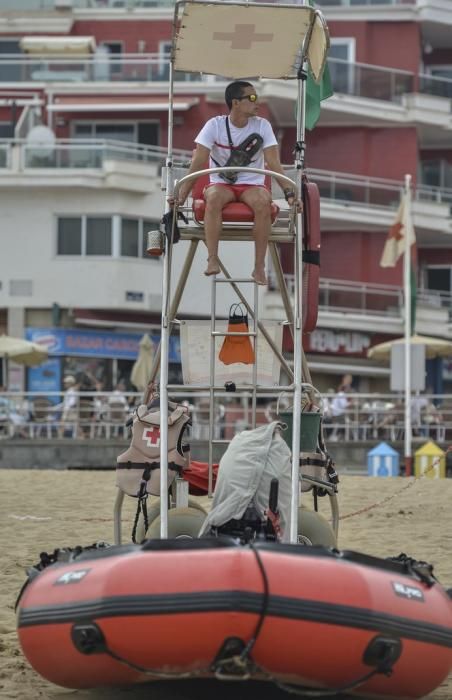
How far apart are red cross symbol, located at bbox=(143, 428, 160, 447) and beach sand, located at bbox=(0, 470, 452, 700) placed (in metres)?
1.52

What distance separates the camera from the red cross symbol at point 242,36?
10617 millimetres

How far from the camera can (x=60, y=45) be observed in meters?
46.5

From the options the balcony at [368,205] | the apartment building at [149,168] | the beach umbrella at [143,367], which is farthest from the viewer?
the balcony at [368,205]

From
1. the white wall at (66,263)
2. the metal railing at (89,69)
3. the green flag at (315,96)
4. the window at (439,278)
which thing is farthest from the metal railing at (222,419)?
the green flag at (315,96)

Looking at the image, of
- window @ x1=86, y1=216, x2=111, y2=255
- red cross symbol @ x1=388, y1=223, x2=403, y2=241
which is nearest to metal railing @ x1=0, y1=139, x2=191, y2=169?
window @ x1=86, y1=216, x2=111, y2=255

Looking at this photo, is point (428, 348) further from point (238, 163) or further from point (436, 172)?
point (238, 163)

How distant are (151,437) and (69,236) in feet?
111

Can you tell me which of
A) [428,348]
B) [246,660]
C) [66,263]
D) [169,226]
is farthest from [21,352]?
[246,660]

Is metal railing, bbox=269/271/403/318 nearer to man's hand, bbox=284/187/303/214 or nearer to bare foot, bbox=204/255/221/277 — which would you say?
man's hand, bbox=284/187/303/214

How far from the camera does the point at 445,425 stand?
34.0m

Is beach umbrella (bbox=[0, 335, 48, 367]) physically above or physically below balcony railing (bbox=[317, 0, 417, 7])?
below

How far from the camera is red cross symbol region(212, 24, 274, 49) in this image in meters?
10.6

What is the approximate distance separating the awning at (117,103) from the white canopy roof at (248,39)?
34.1 meters

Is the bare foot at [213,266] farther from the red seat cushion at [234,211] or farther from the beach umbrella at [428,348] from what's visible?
the beach umbrella at [428,348]
